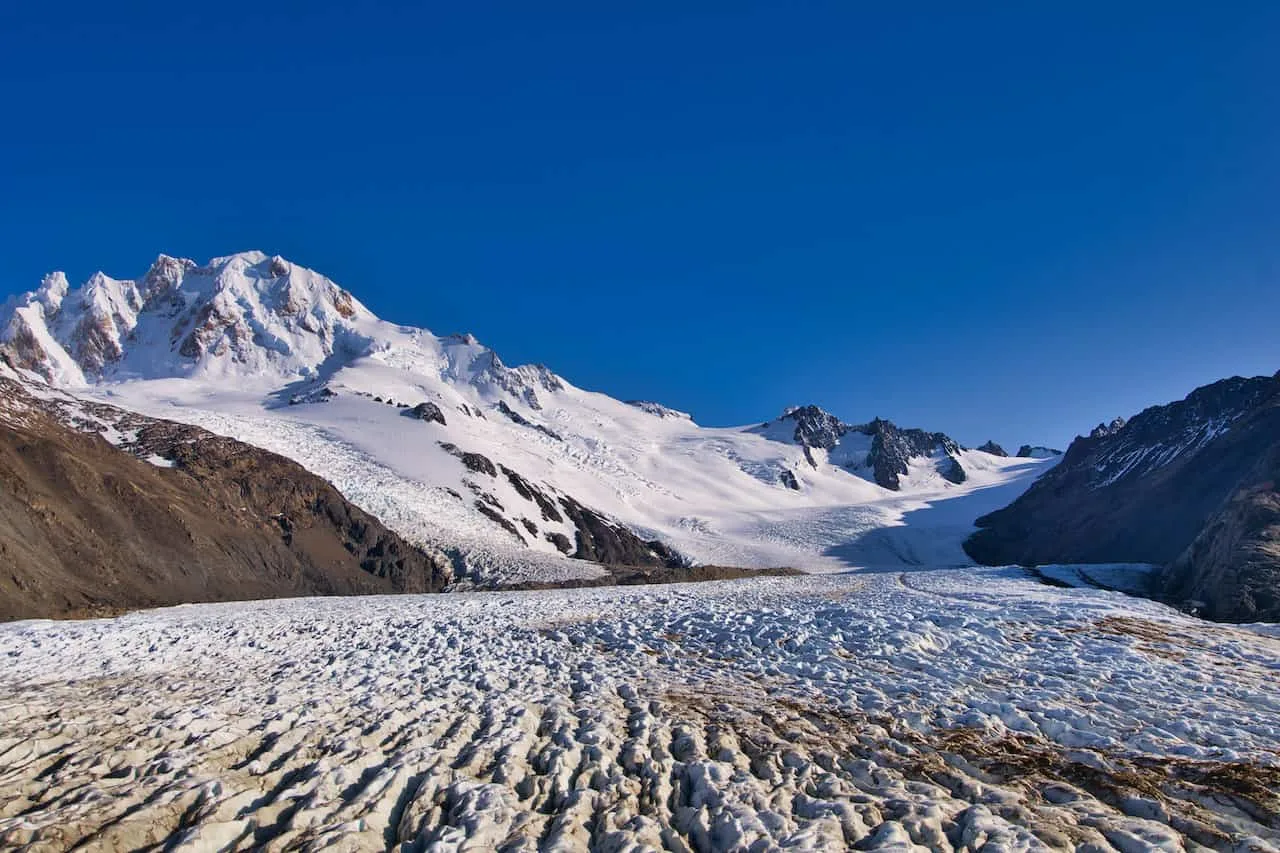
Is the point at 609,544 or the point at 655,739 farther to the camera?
the point at 609,544

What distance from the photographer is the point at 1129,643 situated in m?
13.5

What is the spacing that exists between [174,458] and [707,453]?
124 metres

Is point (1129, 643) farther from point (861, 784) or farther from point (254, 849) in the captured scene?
point (254, 849)

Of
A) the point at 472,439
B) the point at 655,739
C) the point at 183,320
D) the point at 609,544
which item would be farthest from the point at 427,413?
the point at 183,320

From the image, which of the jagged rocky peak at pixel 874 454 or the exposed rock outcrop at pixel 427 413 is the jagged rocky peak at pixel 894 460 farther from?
the exposed rock outcrop at pixel 427 413

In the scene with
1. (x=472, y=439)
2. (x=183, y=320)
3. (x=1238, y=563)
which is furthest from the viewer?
(x=183, y=320)

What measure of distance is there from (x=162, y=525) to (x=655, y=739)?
32195 millimetres

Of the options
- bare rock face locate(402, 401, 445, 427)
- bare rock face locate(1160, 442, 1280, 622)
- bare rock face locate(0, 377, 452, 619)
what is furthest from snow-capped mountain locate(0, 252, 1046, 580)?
bare rock face locate(1160, 442, 1280, 622)

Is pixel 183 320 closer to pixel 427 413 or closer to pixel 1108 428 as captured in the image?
pixel 427 413

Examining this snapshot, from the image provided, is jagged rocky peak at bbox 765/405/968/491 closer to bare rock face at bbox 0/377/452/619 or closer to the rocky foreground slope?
the rocky foreground slope

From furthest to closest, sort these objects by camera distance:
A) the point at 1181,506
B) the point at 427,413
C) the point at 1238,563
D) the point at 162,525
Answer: the point at 427,413, the point at 1181,506, the point at 162,525, the point at 1238,563

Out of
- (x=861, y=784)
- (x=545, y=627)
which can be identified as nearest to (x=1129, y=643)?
(x=861, y=784)

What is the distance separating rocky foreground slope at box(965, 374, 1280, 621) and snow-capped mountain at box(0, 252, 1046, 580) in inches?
526

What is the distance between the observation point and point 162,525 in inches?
1228
